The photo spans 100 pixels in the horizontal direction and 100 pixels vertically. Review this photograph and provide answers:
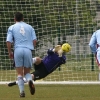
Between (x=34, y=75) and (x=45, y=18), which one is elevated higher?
(x=45, y=18)

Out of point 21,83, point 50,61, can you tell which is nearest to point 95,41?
point 21,83

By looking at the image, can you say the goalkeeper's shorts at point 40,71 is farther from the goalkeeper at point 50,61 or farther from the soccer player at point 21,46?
the soccer player at point 21,46

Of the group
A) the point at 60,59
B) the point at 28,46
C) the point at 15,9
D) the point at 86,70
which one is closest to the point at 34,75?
the point at 60,59

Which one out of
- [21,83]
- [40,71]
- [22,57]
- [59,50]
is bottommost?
[21,83]

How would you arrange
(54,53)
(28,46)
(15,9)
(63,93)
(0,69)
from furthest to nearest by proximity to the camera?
(0,69) < (15,9) < (54,53) < (63,93) < (28,46)

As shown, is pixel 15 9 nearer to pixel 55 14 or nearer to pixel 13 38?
pixel 55 14

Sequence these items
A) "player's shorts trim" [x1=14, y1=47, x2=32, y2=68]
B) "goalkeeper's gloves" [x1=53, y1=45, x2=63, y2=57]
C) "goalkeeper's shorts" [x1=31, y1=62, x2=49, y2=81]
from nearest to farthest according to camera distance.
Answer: "player's shorts trim" [x1=14, y1=47, x2=32, y2=68] < "goalkeeper's gloves" [x1=53, y1=45, x2=63, y2=57] < "goalkeeper's shorts" [x1=31, y1=62, x2=49, y2=81]

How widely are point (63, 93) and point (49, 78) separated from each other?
21.1 ft

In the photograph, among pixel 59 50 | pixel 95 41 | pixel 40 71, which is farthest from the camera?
pixel 40 71

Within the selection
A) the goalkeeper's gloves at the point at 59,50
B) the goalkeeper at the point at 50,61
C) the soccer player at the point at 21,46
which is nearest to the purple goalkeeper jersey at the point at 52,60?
the goalkeeper at the point at 50,61

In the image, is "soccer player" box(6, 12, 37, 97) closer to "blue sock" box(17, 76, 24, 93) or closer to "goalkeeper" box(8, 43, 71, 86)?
"blue sock" box(17, 76, 24, 93)

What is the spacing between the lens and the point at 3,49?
68.6 ft

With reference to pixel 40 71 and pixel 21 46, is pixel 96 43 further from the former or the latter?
pixel 40 71

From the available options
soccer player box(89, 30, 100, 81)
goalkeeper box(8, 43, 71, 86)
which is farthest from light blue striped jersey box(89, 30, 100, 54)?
goalkeeper box(8, 43, 71, 86)
